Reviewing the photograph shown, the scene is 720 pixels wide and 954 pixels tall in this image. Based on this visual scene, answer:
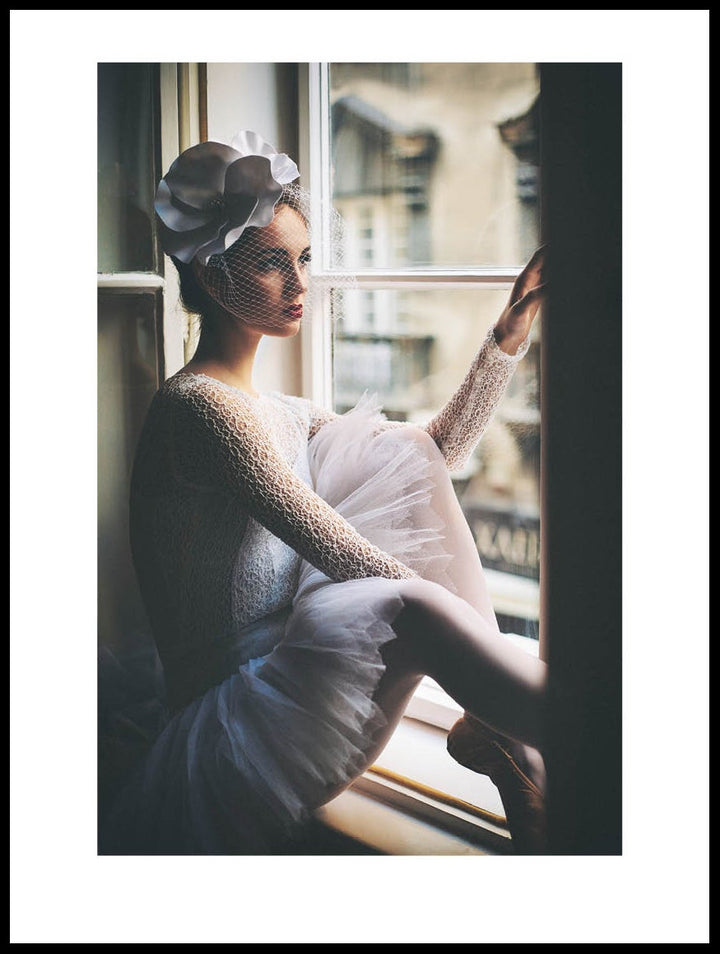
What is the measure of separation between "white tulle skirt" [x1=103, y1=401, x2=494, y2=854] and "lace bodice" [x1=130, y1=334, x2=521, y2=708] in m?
0.03

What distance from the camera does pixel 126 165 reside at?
1.59m

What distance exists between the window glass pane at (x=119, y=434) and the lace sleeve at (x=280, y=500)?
0.17 meters

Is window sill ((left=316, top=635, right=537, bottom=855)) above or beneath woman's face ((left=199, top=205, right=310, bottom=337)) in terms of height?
beneath

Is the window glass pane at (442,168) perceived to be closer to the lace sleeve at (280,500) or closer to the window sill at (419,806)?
the lace sleeve at (280,500)

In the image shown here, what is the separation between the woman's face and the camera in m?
1.54

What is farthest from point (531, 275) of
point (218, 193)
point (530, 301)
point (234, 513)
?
point (234, 513)

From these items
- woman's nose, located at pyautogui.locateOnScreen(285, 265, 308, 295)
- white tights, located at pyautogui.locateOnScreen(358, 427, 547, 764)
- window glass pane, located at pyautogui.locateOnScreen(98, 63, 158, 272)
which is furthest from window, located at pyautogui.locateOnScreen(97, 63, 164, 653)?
white tights, located at pyautogui.locateOnScreen(358, 427, 547, 764)

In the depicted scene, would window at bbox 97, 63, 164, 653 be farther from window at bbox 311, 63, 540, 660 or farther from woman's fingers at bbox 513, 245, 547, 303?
woman's fingers at bbox 513, 245, 547, 303

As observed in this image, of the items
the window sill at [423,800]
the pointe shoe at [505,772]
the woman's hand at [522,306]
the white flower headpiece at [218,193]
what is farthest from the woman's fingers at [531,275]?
the pointe shoe at [505,772]

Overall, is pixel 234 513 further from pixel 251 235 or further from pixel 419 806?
pixel 419 806

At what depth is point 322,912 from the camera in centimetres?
162
